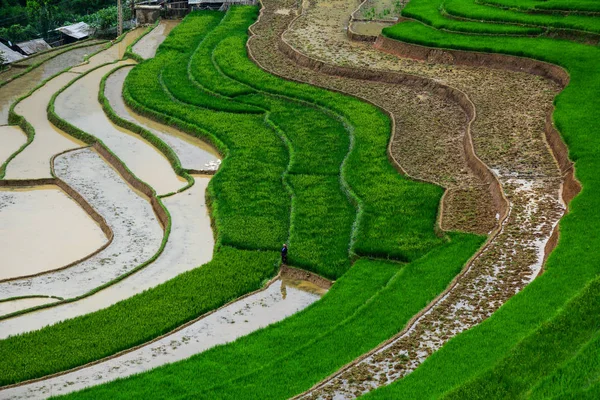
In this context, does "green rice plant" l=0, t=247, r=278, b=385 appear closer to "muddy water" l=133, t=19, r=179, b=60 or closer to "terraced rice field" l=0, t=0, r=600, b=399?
"terraced rice field" l=0, t=0, r=600, b=399

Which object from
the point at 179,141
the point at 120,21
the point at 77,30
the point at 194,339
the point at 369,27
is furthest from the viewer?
the point at 77,30

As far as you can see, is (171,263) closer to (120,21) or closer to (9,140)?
(9,140)

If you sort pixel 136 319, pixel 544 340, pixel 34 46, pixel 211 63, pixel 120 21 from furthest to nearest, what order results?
pixel 120 21 < pixel 34 46 < pixel 211 63 < pixel 136 319 < pixel 544 340

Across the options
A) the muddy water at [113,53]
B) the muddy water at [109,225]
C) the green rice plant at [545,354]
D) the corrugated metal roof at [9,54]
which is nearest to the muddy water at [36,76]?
the muddy water at [113,53]

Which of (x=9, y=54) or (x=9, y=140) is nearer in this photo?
(x=9, y=140)

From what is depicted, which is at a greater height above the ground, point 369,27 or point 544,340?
point 544,340

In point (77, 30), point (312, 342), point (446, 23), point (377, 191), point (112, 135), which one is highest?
point (446, 23)

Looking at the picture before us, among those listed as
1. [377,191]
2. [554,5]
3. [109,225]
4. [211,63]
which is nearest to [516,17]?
[554,5]

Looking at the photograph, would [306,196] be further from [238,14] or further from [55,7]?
[55,7]
